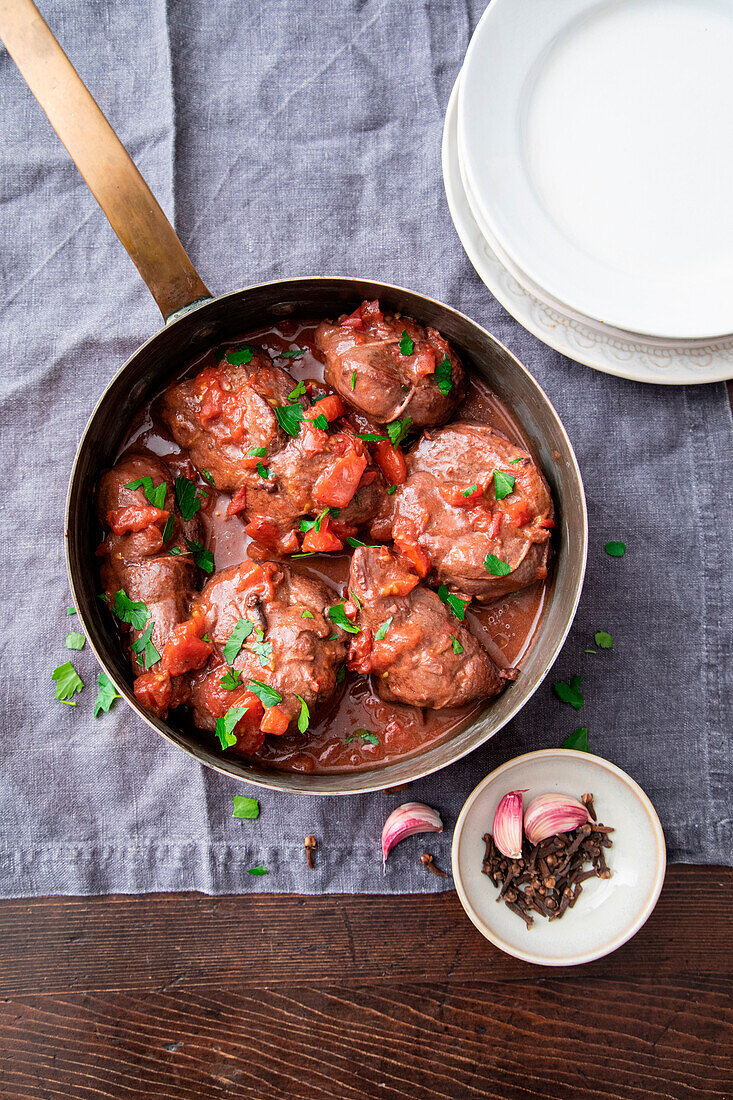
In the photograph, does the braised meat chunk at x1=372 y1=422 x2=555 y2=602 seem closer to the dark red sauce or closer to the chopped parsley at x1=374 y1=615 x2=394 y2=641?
the dark red sauce

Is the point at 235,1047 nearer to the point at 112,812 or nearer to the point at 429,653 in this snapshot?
the point at 112,812

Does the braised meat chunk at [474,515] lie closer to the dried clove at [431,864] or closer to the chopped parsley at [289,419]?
the chopped parsley at [289,419]

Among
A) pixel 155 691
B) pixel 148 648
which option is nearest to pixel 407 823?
pixel 155 691

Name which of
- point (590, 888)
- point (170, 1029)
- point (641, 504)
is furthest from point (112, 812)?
point (641, 504)

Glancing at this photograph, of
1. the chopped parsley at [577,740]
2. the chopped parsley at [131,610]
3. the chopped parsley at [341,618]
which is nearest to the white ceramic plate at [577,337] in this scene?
the chopped parsley at [341,618]

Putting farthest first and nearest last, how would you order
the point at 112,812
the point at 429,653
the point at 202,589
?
the point at 112,812
the point at 202,589
the point at 429,653

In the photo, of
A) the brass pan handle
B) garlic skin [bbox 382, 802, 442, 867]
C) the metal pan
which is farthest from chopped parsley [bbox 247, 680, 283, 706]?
the brass pan handle

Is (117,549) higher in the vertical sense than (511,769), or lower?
higher

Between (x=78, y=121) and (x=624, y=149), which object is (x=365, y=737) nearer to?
(x=78, y=121)
